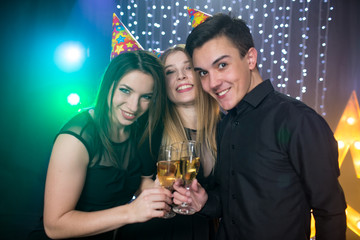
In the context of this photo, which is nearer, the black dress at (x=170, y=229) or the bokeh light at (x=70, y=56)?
the black dress at (x=170, y=229)

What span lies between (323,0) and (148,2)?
3104 mm

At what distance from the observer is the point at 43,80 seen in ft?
11.7

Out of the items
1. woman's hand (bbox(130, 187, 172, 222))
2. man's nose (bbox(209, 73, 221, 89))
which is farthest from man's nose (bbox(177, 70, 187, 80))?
woman's hand (bbox(130, 187, 172, 222))

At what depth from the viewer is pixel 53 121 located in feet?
12.2

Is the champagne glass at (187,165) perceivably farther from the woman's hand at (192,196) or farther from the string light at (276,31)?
the string light at (276,31)

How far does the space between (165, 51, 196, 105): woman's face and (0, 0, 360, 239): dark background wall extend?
247 centimetres

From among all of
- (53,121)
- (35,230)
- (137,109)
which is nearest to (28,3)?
(53,121)

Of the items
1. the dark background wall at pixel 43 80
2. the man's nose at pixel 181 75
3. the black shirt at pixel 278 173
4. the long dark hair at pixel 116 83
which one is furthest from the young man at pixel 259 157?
the dark background wall at pixel 43 80

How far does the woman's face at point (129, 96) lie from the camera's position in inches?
59.4

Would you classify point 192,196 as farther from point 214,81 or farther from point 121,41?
point 121,41

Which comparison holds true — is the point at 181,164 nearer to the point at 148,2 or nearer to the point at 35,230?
the point at 35,230

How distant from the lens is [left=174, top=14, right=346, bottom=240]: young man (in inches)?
43.3

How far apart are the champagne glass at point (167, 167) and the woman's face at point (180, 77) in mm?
841

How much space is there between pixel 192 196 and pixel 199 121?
2.47 ft
